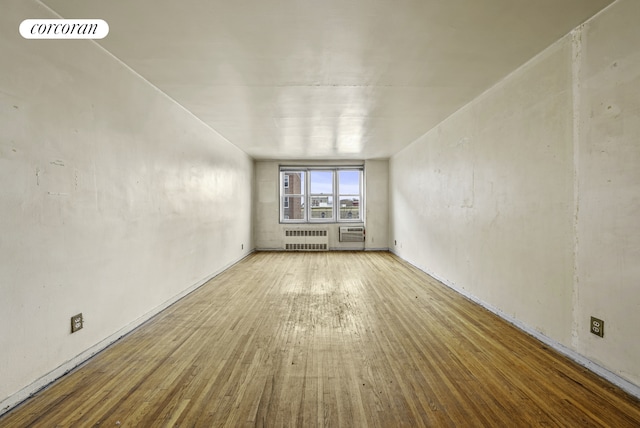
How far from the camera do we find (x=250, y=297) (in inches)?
151

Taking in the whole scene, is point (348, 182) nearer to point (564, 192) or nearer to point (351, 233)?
point (351, 233)

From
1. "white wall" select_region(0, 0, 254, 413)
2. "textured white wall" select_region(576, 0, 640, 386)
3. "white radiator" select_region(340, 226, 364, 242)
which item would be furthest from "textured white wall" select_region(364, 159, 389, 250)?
"textured white wall" select_region(576, 0, 640, 386)

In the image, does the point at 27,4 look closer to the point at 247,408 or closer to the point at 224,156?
the point at 247,408

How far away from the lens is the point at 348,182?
8312 millimetres

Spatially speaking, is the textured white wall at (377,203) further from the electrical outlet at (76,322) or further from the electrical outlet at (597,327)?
the electrical outlet at (76,322)

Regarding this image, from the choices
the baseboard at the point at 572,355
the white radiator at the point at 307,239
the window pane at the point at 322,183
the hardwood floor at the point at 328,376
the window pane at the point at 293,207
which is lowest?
the hardwood floor at the point at 328,376

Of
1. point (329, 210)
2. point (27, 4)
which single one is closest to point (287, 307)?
point (27, 4)

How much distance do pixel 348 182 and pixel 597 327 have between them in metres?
6.60

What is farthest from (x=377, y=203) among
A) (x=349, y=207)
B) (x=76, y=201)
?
(x=76, y=201)

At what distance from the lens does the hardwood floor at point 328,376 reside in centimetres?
163

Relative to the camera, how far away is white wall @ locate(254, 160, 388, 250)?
26.1 feet

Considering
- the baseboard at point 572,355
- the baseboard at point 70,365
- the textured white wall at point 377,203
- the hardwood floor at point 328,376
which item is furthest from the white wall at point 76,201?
the textured white wall at point 377,203

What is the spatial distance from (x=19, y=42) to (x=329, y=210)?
6941 millimetres

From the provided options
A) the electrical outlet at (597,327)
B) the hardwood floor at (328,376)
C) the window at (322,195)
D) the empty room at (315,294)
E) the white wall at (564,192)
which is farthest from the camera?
the window at (322,195)
